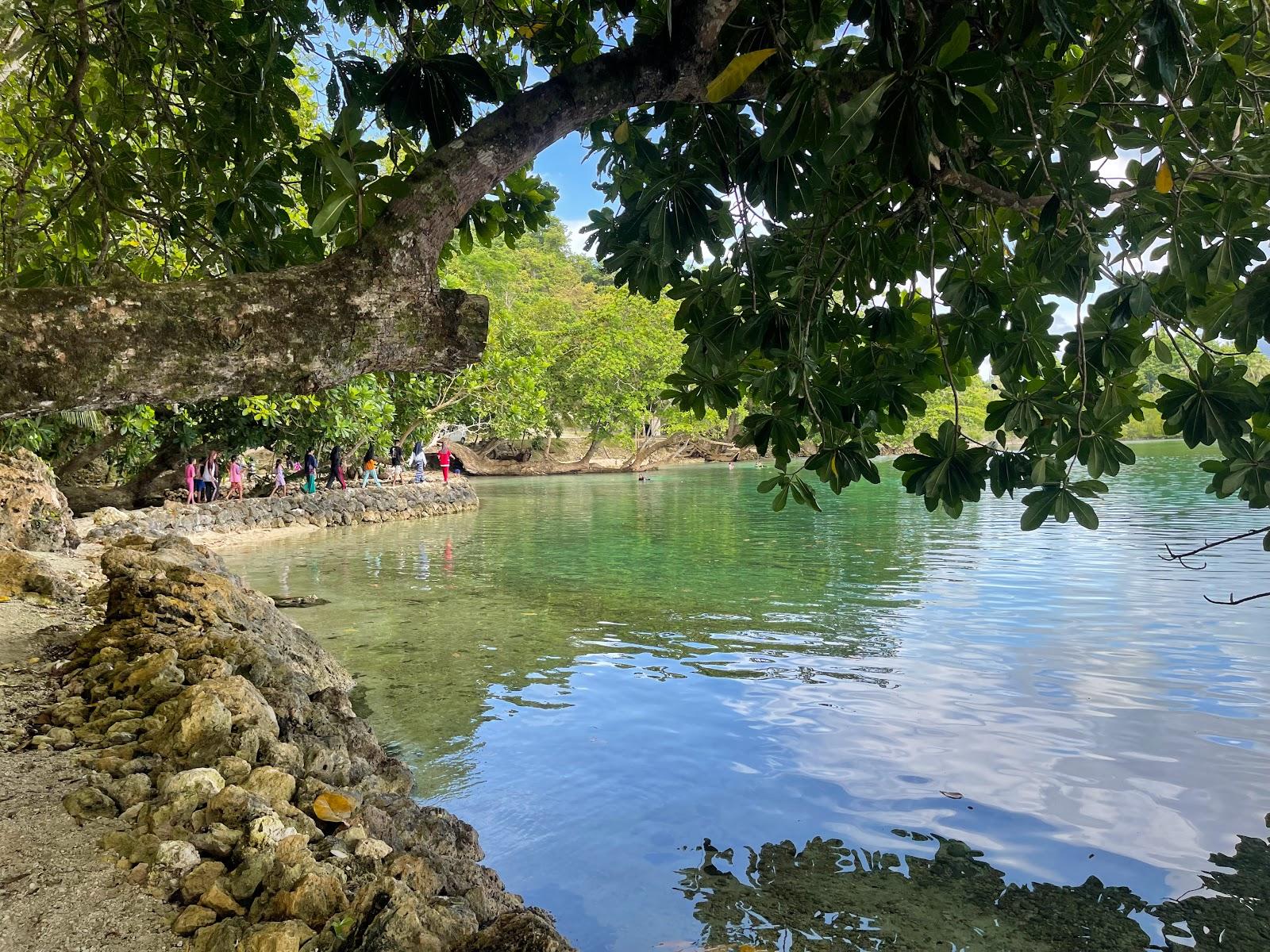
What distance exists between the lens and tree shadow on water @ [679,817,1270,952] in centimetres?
334

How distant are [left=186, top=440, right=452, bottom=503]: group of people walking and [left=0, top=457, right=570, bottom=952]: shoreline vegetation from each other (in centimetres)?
1494

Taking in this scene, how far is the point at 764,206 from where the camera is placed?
9.31 ft

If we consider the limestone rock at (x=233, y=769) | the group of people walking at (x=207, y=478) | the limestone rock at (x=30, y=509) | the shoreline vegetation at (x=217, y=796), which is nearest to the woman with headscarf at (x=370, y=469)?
the group of people walking at (x=207, y=478)

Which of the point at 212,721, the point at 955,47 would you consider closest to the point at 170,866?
the point at 212,721

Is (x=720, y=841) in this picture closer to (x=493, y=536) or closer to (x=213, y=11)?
(x=213, y=11)

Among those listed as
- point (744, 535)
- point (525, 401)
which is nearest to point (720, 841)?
point (744, 535)

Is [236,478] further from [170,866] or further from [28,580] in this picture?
[170,866]

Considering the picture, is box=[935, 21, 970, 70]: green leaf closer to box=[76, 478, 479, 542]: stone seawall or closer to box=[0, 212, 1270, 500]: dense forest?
box=[0, 212, 1270, 500]: dense forest

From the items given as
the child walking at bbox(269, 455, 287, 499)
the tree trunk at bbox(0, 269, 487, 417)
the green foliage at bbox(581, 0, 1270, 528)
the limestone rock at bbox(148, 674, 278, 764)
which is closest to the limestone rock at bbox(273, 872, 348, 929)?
the limestone rock at bbox(148, 674, 278, 764)

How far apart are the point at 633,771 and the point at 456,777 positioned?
111 cm

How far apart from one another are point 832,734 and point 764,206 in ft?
13.1

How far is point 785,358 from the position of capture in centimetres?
315

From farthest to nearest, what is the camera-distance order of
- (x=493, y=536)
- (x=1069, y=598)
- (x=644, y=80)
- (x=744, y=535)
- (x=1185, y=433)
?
(x=493, y=536), (x=744, y=535), (x=1069, y=598), (x=1185, y=433), (x=644, y=80)

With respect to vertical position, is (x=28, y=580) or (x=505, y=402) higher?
(x=505, y=402)
